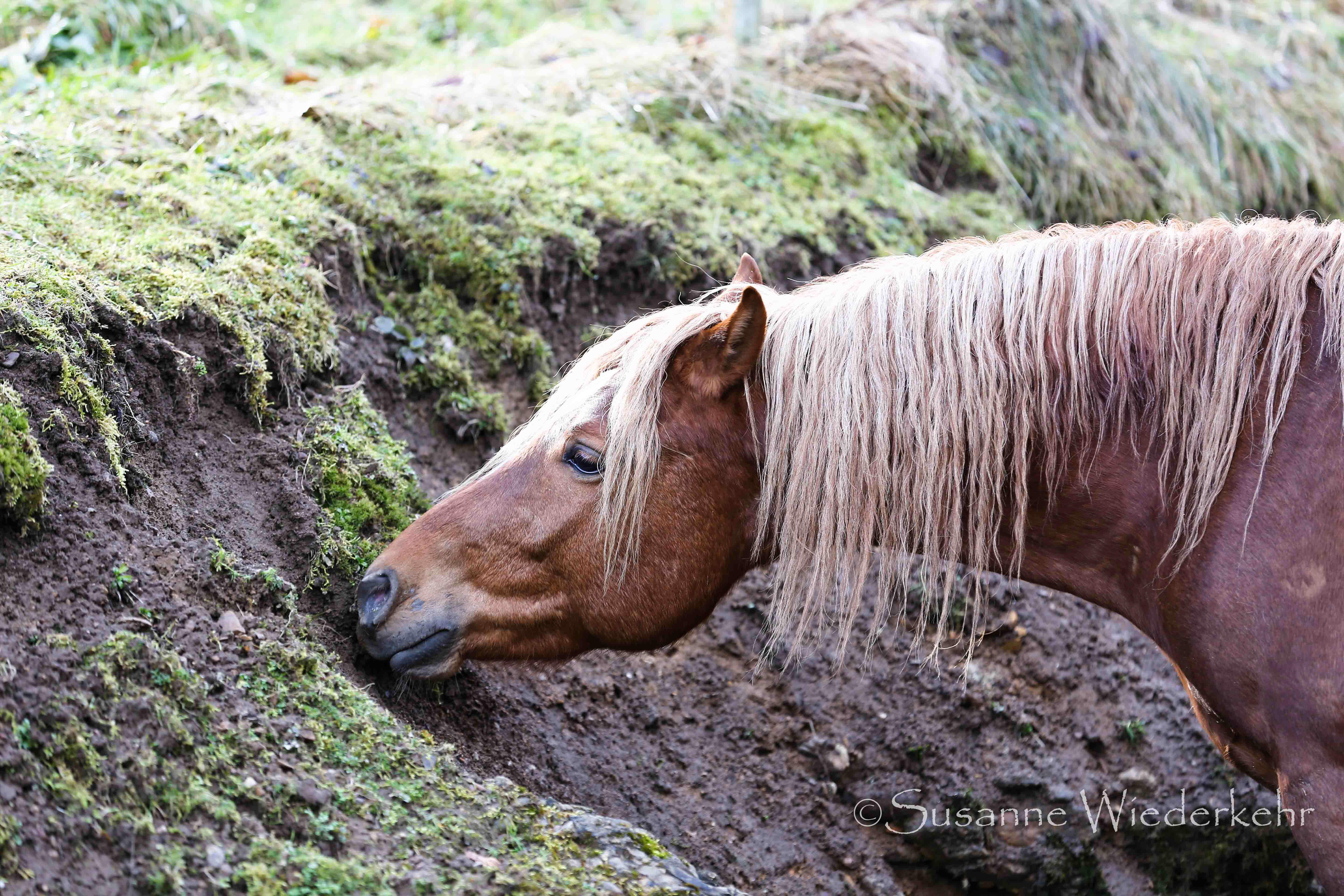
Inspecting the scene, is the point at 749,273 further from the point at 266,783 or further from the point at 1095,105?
the point at 1095,105

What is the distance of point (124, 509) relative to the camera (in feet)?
9.41

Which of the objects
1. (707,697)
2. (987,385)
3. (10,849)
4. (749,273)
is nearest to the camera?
(10,849)

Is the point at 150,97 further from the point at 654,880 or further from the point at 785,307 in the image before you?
the point at 654,880

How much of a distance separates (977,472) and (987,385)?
0.22 meters

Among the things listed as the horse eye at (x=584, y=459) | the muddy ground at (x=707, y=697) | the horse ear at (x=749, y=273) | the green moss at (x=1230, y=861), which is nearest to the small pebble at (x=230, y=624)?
the muddy ground at (x=707, y=697)

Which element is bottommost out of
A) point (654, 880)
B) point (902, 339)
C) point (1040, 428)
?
point (654, 880)

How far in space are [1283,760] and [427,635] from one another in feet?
6.86

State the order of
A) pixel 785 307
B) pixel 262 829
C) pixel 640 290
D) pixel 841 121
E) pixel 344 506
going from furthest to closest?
pixel 841 121, pixel 640 290, pixel 344 506, pixel 785 307, pixel 262 829

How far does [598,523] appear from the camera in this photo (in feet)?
9.69

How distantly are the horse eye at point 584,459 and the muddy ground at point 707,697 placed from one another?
0.62 m

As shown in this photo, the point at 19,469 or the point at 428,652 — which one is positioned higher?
the point at 19,469

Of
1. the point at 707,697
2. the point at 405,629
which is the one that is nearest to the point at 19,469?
the point at 405,629

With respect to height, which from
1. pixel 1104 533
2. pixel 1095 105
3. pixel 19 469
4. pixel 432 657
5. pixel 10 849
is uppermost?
pixel 19 469

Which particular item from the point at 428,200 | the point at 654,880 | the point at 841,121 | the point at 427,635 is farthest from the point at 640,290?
the point at 654,880
